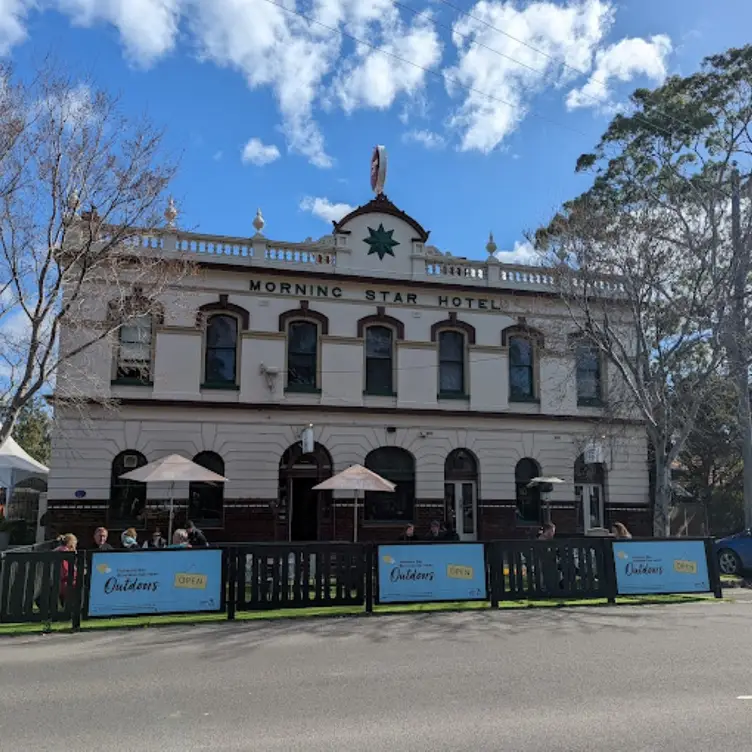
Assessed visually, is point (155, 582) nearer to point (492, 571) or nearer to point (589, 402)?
point (492, 571)

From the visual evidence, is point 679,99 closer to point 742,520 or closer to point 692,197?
point 692,197

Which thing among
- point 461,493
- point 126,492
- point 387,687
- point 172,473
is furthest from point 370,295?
point 387,687

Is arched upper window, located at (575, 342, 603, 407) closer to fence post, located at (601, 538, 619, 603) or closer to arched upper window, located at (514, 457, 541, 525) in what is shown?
arched upper window, located at (514, 457, 541, 525)

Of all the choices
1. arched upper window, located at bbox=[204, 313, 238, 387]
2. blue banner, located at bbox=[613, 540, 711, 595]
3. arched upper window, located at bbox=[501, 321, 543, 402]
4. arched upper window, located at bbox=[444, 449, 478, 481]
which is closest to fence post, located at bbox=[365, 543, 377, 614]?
blue banner, located at bbox=[613, 540, 711, 595]

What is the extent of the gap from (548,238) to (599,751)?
1470 cm

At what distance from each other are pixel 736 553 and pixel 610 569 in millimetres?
6515

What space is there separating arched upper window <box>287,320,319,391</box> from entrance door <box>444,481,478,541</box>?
548 cm

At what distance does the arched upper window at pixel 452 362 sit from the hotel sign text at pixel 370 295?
1022 mm

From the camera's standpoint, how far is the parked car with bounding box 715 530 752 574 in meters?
16.6

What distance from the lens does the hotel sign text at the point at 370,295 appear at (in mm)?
21266

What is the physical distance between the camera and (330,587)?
11281 mm

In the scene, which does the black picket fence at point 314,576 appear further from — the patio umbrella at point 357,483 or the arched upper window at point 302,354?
the arched upper window at point 302,354

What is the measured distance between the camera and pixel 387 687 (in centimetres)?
670

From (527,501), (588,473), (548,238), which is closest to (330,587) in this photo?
(548,238)
